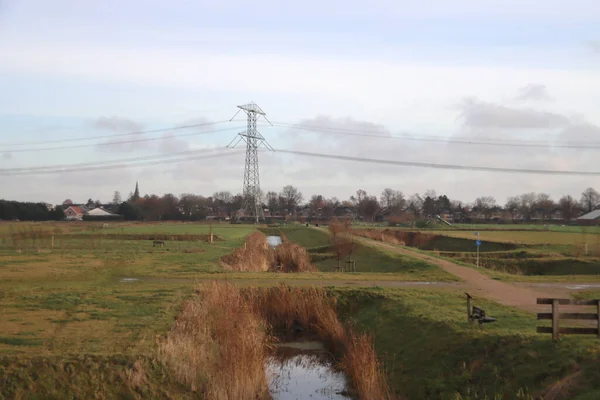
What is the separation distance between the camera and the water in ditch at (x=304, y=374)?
60.8 feet

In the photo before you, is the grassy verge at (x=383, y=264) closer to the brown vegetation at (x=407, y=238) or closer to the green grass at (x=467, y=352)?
the green grass at (x=467, y=352)

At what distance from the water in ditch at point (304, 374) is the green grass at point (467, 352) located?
183cm

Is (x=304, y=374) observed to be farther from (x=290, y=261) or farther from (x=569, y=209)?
(x=569, y=209)

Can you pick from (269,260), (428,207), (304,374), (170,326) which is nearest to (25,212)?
(269,260)

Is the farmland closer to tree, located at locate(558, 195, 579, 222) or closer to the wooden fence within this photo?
the wooden fence

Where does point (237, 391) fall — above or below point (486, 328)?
below

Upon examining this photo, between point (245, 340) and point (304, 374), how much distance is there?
10.4 feet

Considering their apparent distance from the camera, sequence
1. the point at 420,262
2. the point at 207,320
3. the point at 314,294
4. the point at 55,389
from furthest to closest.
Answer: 1. the point at 420,262
2. the point at 314,294
3. the point at 207,320
4. the point at 55,389

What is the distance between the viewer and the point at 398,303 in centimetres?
2506

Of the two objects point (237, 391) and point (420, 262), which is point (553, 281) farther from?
point (237, 391)

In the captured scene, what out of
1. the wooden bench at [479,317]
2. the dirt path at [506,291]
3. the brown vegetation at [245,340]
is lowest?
the brown vegetation at [245,340]

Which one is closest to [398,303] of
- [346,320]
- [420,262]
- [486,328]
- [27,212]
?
[346,320]

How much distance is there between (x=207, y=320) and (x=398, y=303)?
8.08 metres

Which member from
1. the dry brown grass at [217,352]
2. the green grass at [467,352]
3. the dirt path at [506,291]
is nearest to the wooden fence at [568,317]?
the green grass at [467,352]
